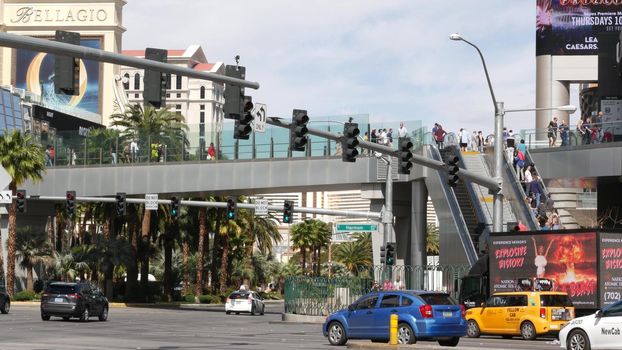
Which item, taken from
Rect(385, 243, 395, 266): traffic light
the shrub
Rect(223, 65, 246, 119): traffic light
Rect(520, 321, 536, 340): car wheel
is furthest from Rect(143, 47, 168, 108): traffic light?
the shrub

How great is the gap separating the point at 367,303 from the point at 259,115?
5.60 metres

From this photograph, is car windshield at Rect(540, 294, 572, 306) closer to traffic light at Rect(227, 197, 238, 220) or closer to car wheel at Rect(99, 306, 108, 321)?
car wheel at Rect(99, 306, 108, 321)

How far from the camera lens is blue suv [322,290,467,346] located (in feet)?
97.3

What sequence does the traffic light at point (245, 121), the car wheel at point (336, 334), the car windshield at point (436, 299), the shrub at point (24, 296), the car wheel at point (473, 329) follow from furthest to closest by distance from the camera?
1. the shrub at point (24, 296)
2. the car wheel at point (473, 329)
3. the car wheel at point (336, 334)
4. the car windshield at point (436, 299)
5. the traffic light at point (245, 121)

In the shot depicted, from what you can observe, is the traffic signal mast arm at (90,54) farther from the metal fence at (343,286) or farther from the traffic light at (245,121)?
the metal fence at (343,286)

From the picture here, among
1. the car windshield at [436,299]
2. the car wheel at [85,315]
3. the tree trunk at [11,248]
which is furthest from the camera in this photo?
the tree trunk at [11,248]

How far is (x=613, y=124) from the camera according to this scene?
55438 millimetres

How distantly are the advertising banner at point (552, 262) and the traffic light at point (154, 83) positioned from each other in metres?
16.9

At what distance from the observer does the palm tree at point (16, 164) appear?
6788cm

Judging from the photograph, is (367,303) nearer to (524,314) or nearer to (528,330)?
(524,314)

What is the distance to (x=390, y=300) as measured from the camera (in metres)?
30.8

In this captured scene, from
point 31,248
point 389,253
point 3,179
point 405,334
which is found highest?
point 3,179

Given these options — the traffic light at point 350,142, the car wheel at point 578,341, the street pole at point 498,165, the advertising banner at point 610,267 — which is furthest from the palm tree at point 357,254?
the car wheel at point 578,341

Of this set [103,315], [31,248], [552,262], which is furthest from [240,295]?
[552,262]
